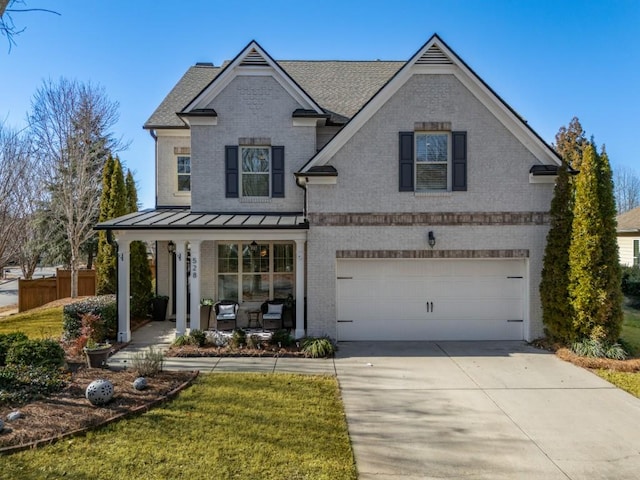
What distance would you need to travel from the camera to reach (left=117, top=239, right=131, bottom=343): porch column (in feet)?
36.4

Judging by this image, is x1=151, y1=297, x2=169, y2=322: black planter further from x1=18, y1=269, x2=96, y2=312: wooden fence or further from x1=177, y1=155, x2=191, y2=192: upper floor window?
x1=18, y1=269, x2=96, y2=312: wooden fence

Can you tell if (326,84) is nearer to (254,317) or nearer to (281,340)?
(254,317)

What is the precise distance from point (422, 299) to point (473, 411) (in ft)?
16.1

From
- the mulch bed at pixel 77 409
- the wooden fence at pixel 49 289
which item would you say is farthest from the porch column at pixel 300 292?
the wooden fence at pixel 49 289

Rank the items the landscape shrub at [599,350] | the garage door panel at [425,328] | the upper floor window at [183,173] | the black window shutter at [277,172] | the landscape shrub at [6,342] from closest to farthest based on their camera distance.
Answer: the landscape shrub at [6,342] → the landscape shrub at [599,350] → the garage door panel at [425,328] → the black window shutter at [277,172] → the upper floor window at [183,173]

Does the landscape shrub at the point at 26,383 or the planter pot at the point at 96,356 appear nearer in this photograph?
the landscape shrub at the point at 26,383

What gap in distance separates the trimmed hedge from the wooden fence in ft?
35.4

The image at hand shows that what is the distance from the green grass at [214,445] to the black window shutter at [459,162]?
694cm

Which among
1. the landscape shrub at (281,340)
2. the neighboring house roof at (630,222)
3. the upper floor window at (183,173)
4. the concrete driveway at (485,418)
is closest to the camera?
the concrete driveway at (485,418)

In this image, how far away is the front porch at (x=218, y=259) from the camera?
1105 cm

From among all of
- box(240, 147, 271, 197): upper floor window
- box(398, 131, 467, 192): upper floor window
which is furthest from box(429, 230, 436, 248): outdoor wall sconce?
box(240, 147, 271, 197): upper floor window

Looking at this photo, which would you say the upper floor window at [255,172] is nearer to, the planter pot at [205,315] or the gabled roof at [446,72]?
the gabled roof at [446,72]

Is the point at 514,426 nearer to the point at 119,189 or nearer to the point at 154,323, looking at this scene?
the point at 154,323

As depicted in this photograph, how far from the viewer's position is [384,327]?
1166 cm
